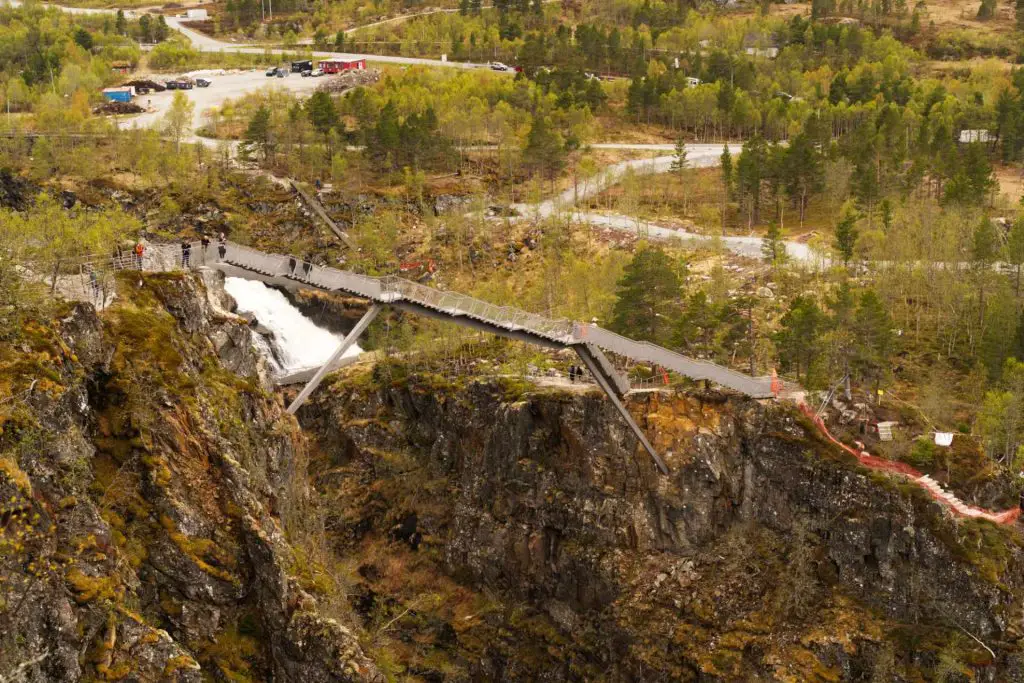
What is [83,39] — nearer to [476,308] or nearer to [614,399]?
[476,308]

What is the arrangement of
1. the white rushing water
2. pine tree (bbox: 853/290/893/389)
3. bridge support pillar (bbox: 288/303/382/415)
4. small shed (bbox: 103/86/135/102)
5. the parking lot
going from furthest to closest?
1. small shed (bbox: 103/86/135/102)
2. the parking lot
3. the white rushing water
4. pine tree (bbox: 853/290/893/389)
5. bridge support pillar (bbox: 288/303/382/415)

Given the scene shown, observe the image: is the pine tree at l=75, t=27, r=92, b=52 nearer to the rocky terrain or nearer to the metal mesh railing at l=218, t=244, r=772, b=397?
the rocky terrain

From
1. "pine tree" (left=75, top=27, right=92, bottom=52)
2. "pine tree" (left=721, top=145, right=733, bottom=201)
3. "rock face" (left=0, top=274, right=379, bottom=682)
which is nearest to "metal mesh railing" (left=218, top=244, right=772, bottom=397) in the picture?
"rock face" (left=0, top=274, right=379, bottom=682)

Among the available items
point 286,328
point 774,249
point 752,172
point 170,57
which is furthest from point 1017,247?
point 170,57

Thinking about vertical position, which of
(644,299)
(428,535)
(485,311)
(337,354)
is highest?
(485,311)

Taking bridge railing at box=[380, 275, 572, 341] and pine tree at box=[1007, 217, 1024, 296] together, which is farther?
pine tree at box=[1007, 217, 1024, 296]

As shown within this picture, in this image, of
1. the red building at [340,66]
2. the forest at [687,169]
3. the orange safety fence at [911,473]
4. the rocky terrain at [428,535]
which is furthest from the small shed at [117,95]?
the orange safety fence at [911,473]

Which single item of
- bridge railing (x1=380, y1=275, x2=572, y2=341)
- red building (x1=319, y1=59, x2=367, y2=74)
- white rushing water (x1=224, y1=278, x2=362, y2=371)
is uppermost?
red building (x1=319, y1=59, x2=367, y2=74)

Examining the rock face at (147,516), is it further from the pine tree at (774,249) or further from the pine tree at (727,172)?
the pine tree at (727,172)
